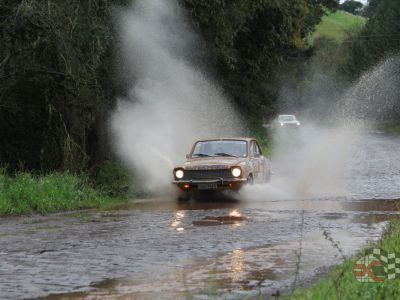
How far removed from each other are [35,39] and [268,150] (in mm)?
21995

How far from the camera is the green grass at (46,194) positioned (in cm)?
1800

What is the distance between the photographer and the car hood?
65.5 ft

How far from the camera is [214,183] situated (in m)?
19.8

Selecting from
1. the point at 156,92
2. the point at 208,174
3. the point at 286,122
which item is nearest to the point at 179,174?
the point at 208,174

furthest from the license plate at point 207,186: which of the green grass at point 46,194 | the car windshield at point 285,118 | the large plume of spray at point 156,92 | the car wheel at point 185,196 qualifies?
the car windshield at point 285,118

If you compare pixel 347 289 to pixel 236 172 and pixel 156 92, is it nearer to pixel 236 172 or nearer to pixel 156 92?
pixel 236 172

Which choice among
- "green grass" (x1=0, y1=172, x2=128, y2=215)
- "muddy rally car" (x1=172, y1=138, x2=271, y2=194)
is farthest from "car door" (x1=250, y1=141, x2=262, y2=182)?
"green grass" (x1=0, y1=172, x2=128, y2=215)

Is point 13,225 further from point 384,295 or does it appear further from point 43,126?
point 384,295

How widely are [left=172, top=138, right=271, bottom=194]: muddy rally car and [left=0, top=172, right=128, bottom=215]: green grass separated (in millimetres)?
1832

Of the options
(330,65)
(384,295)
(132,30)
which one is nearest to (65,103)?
(132,30)

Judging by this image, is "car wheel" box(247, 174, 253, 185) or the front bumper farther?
"car wheel" box(247, 174, 253, 185)

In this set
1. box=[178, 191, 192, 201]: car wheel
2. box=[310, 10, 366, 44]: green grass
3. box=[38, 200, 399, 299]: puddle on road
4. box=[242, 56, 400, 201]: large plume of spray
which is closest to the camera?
box=[38, 200, 399, 299]: puddle on road

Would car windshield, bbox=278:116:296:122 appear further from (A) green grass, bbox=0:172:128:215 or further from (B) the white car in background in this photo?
(A) green grass, bbox=0:172:128:215

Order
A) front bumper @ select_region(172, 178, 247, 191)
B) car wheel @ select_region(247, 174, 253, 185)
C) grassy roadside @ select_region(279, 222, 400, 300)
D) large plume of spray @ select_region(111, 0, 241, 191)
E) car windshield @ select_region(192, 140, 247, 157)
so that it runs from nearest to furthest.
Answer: grassy roadside @ select_region(279, 222, 400, 300) → front bumper @ select_region(172, 178, 247, 191) → car wheel @ select_region(247, 174, 253, 185) → car windshield @ select_region(192, 140, 247, 157) → large plume of spray @ select_region(111, 0, 241, 191)
